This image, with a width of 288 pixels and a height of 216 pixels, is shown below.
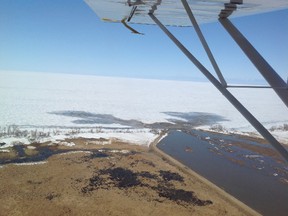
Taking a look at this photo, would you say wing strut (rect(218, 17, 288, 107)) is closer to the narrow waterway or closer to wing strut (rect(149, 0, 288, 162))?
wing strut (rect(149, 0, 288, 162))

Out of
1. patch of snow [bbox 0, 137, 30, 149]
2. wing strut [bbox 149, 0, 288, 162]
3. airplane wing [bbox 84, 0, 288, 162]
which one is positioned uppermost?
airplane wing [bbox 84, 0, 288, 162]

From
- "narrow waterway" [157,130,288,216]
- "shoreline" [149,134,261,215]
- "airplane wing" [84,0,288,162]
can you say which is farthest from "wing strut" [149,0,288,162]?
"narrow waterway" [157,130,288,216]

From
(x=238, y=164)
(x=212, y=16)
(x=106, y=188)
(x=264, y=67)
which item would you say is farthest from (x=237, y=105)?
(x=238, y=164)

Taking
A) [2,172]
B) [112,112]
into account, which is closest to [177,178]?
[2,172]

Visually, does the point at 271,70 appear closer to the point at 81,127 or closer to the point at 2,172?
the point at 2,172

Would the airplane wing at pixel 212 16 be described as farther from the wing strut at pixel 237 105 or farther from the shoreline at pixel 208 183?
the shoreline at pixel 208 183
